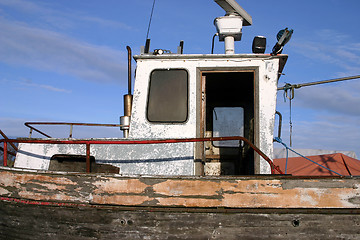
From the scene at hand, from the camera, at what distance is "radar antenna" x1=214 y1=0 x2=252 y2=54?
238 inches

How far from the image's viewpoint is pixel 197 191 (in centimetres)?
397

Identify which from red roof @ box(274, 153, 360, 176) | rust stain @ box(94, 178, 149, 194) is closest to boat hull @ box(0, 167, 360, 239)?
rust stain @ box(94, 178, 149, 194)

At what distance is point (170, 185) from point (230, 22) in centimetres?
352

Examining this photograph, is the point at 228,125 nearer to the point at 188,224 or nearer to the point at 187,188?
the point at 187,188

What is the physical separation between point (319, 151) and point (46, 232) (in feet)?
51.2

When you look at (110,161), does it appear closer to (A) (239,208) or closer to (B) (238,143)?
(A) (239,208)

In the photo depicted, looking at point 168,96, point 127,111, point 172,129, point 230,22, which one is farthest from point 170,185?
point 230,22

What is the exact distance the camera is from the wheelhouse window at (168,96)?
533cm

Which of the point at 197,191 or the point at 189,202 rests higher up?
the point at 197,191

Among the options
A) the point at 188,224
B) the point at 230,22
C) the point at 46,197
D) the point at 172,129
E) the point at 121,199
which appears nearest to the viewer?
the point at 188,224

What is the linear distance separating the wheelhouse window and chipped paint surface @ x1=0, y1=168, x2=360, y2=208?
150cm

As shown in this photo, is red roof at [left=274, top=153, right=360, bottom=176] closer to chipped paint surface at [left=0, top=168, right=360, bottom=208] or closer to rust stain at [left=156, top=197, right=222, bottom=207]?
chipped paint surface at [left=0, top=168, right=360, bottom=208]

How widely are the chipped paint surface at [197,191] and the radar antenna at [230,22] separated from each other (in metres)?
2.92

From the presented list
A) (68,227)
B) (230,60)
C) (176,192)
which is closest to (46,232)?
(68,227)
